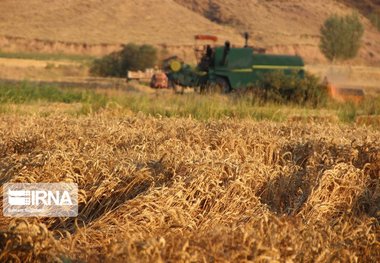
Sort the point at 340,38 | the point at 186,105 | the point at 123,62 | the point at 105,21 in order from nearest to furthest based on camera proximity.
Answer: the point at 186,105, the point at 123,62, the point at 340,38, the point at 105,21

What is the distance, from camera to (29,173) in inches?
260

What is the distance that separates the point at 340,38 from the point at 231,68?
157 feet

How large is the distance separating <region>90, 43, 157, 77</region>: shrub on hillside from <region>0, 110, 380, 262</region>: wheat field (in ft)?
119

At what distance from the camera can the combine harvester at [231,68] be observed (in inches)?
1022

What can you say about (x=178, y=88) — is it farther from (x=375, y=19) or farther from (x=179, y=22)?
(x=375, y=19)

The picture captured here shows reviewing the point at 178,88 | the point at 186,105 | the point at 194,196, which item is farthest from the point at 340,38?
the point at 194,196

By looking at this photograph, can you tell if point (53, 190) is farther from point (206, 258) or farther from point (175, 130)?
point (175, 130)

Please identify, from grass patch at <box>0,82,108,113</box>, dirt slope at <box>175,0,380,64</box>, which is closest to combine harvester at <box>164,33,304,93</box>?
grass patch at <box>0,82,108,113</box>

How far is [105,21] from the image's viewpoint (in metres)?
90.8

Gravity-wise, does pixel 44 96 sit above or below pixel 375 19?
above

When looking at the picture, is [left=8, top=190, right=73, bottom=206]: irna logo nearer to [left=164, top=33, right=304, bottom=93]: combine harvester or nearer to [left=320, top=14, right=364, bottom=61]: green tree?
[left=164, top=33, right=304, bottom=93]: combine harvester

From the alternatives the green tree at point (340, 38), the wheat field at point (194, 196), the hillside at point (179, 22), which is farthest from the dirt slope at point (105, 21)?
the wheat field at point (194, 196)

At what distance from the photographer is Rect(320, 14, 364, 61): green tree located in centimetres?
7150

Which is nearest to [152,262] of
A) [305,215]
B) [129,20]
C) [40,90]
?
[305,215]
